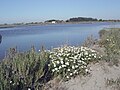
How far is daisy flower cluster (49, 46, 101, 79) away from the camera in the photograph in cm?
763

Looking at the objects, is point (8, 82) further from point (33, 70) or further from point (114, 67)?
point (114, 67)

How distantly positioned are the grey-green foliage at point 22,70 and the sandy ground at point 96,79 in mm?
799

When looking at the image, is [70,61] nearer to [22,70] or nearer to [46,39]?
[22,70]

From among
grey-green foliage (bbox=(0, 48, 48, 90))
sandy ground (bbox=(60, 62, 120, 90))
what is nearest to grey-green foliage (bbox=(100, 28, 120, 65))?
sandy ground (bbox=(60, 62, 120, 90))

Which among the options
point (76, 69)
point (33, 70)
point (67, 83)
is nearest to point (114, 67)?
point (76, 69)

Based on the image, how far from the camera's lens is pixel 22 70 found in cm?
690

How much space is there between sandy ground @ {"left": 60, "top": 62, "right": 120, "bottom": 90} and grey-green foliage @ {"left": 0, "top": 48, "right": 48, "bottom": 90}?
799 millimetres

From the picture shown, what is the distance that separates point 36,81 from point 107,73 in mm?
2152

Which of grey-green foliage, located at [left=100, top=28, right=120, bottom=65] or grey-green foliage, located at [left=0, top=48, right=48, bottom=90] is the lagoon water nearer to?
grey-green foliage, located at [left=100, top=28, right=120, bottom=65]

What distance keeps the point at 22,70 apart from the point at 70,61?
1640 mm

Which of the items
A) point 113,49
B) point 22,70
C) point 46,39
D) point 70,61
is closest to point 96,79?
point 70,61

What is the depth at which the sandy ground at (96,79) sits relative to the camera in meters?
7.00

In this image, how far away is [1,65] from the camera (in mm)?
6703

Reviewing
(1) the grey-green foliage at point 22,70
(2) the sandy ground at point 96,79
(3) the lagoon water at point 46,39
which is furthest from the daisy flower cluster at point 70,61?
(3) the lagoon water at point 46,39
